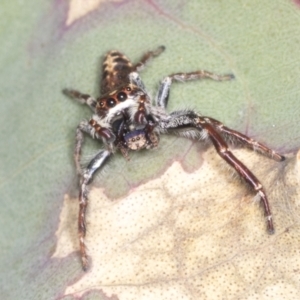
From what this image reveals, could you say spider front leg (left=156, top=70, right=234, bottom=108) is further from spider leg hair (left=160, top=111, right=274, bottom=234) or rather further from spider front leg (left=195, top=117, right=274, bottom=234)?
spider front leg (left=195, top=117, right=274, bottom=234)

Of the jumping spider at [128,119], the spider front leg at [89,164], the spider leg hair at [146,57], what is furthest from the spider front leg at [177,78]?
the spider front leg at [89,164]

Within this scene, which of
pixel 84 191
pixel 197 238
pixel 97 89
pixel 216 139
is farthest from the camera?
pixel 97 89

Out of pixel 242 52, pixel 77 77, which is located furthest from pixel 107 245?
pixel 242 52

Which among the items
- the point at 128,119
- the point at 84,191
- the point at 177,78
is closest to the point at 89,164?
the point at 84,191

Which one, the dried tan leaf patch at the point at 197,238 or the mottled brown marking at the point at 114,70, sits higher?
the mottled brown marking at the point at 114,70

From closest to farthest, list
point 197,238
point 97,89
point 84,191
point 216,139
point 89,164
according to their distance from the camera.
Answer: point 197,238, point 216,139, point 84,191, point 89,164, point 97,89

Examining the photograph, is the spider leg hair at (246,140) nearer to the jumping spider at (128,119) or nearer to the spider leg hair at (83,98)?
the jumping spider at (128,119)

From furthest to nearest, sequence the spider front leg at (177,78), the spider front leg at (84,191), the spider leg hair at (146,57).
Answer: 1. the spider leg hair at (146,57)
2. the spider front leg at (177,78)
3. the spider front leg at (84,191)

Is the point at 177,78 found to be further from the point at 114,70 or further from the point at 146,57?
the point at 114,70
